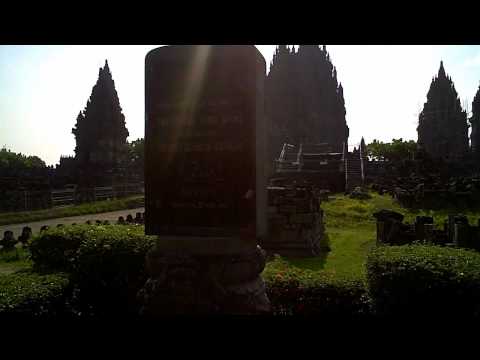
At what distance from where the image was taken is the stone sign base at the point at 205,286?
4484 mm

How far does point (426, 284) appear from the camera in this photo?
4.35 metres

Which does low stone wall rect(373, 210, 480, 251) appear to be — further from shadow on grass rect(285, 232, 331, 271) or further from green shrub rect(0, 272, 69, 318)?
green shrub rect(0, 272, 69, 318)

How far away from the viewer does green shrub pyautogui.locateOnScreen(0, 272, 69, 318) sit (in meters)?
4.06

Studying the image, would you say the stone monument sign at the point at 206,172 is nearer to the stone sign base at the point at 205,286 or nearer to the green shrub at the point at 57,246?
the stone sign base at the point at 205,286

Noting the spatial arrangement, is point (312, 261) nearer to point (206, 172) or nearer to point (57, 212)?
point (206, 172)

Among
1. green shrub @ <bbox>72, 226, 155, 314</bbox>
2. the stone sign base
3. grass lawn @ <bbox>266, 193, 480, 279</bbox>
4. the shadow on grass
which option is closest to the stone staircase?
grass lawn @ <bbox>266, 193, 480, 279</bbox>

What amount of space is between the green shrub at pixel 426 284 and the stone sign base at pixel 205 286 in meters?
1.48

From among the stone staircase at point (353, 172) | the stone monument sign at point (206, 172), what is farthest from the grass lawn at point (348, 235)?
the stone staircase at point (353, 172)

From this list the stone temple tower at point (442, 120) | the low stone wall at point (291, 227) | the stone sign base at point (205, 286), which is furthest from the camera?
the stone temple tower at point (442, 120)

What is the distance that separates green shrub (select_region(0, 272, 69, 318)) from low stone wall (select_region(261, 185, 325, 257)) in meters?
7.21

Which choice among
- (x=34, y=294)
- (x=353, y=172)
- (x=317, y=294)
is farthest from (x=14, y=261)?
(x=353, y=172)

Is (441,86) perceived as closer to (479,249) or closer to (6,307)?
(479,249)

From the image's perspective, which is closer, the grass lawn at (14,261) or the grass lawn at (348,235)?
the grass lawn at (14,261)
